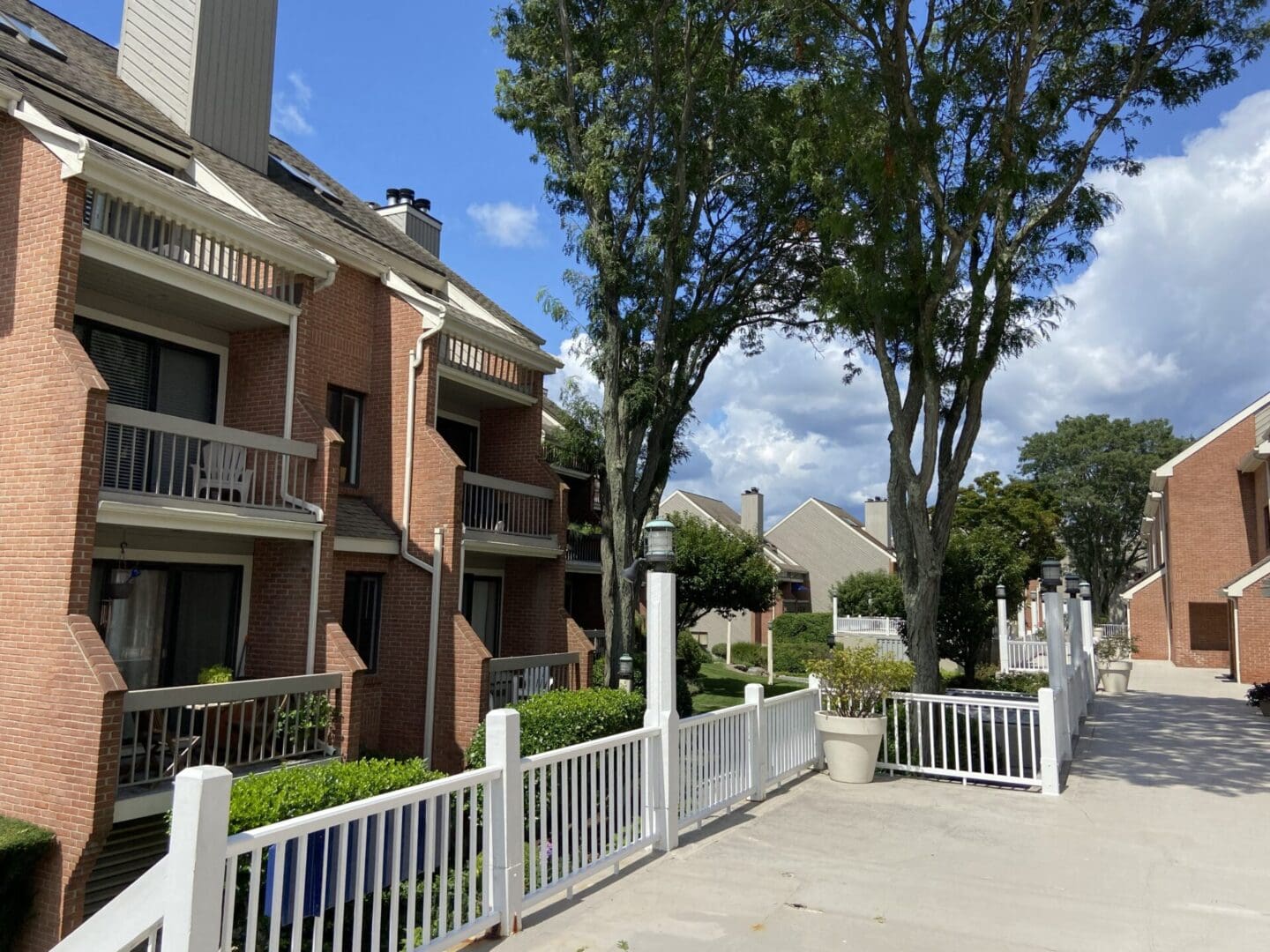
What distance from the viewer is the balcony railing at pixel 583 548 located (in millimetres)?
19672

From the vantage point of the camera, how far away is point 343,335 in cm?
1306

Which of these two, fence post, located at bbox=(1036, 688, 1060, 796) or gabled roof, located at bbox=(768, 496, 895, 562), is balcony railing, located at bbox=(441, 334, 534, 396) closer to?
fence post, located at bbox=(1036, 688, 1060, 796)

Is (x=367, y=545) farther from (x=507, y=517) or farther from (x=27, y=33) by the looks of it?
(x=27, y=33)

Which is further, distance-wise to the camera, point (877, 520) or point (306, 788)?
point (877, 520)

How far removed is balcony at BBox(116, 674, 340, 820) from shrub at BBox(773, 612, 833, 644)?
28463 mm

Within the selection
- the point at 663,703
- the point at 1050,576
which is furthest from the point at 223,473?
the point at 1050,576

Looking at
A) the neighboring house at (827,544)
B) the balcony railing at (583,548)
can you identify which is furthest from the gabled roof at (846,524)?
the balcony railing at (583,548)

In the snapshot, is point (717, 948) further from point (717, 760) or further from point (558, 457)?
point (558, 457)

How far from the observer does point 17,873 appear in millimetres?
7309

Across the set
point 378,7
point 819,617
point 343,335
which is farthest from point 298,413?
point 819,617

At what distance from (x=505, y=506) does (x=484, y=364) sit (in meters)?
2.47

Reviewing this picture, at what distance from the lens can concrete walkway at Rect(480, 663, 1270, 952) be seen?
5.44m

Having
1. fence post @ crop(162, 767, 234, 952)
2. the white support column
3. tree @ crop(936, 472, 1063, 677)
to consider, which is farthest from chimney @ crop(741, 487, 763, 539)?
fence post @ crop(162, 767, 234, 952)

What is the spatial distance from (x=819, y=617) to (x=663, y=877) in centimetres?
3238
